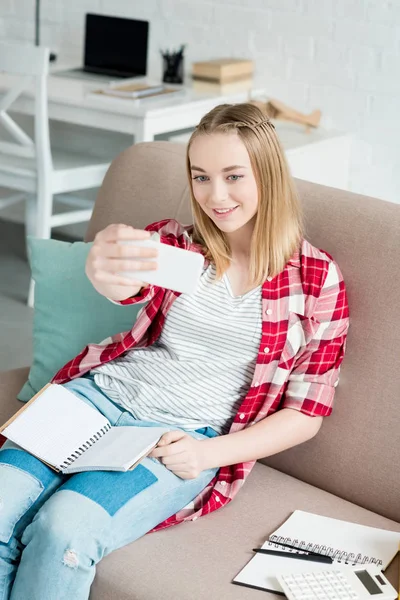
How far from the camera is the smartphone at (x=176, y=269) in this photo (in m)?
1.35

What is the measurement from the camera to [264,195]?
5.21 ft

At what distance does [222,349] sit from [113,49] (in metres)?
2.43

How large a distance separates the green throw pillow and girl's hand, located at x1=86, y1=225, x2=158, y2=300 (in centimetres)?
34

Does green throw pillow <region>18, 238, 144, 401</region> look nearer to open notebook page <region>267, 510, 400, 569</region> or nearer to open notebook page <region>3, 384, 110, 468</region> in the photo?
open notebook page <region>3, 384, 110, 468</region>

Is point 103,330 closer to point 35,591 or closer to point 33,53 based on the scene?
point 35,591

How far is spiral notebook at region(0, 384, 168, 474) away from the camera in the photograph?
1474 mm

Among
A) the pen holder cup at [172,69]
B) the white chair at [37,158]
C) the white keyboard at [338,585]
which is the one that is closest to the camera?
the white keyboard at [338,585]

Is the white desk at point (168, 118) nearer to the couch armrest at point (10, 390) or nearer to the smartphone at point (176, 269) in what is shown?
the couch armrest at point (10, 390)

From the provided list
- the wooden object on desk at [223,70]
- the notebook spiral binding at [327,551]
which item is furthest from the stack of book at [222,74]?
the notebook spiral binding at [327,551]

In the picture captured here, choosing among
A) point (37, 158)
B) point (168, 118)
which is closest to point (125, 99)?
point (168, 118)

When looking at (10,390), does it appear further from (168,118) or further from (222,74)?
(222,74)

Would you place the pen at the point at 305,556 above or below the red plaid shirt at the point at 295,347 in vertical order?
below

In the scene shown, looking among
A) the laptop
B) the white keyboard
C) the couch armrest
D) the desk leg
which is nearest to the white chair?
the desk leg

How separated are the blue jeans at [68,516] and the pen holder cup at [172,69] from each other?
7.64 ft
